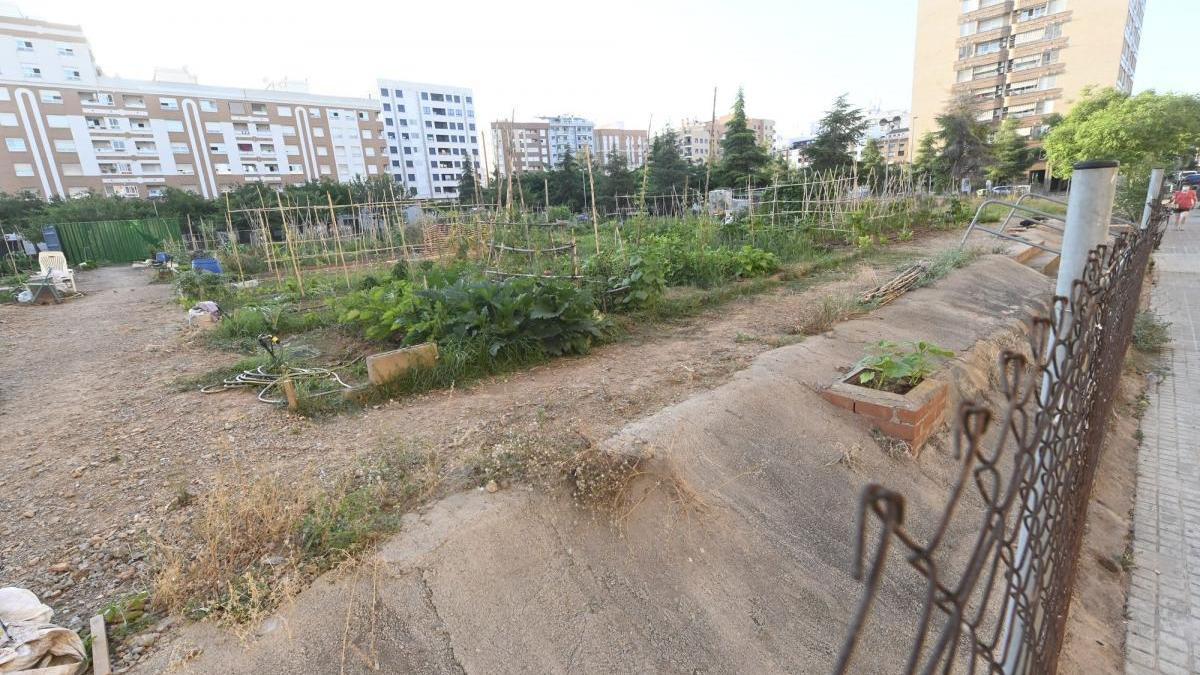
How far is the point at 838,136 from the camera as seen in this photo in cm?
2989

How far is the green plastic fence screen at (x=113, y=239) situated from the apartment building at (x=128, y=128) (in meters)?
17.3

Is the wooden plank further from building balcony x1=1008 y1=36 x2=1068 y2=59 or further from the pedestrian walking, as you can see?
building balcony x1=1008 y1=36 x2=1068 y2=59

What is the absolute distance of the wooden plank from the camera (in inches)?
71.6

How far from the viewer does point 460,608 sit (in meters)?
2.12

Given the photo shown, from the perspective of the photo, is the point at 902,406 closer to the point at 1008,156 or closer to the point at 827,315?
the point at 827,315

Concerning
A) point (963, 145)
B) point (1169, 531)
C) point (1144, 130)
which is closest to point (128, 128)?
point (1169, 531)

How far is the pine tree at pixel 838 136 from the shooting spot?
29.3 meters

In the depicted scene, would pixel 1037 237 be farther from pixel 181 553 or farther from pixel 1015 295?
pixel 181 553

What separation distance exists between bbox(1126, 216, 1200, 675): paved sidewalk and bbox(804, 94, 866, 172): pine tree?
26.3m

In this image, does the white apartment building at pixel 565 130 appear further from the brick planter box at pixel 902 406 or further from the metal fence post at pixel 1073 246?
the metal fence post at pixel 1073 246

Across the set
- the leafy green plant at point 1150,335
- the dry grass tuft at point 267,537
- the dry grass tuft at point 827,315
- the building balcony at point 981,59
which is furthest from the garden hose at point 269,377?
the building balcony at point 981,59

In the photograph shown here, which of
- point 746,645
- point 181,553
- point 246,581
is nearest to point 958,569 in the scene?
point 746,645

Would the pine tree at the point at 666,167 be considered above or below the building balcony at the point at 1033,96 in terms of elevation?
below

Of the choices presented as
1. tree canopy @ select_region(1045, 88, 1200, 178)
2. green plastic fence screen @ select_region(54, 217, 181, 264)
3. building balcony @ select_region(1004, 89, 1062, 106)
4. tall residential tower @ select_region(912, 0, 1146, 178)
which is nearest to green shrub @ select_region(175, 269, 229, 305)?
green plastic fence screen @ select_region(54, 217, 181, 264)
